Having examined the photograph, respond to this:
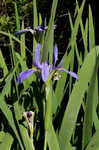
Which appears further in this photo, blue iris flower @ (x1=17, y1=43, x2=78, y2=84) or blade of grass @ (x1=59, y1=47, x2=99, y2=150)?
blade of grass @ (x1=59, y1=47, x2=99, y2=150)

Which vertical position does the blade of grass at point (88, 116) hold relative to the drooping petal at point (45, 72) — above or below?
below

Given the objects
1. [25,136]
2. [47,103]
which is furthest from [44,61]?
[25,136]

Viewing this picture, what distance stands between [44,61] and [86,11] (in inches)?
70.7

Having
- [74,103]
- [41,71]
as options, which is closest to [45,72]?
[41,71]

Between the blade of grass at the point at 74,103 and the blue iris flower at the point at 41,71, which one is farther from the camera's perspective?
the blade of grass at the point at 74,103

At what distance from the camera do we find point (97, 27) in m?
2.56

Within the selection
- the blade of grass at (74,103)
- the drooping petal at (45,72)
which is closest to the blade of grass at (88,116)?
the blade of grass at (74,103)

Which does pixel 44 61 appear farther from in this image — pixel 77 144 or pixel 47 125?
pixel 77 144

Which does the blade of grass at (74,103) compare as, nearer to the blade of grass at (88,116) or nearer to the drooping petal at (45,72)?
the blade of grass at (88,116)

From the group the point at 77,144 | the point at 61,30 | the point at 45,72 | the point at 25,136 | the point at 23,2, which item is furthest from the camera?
the point at 61,30

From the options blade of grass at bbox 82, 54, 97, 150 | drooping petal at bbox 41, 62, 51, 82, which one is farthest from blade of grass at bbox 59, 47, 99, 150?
drooping petal at bbox 41, 62, 51, 82

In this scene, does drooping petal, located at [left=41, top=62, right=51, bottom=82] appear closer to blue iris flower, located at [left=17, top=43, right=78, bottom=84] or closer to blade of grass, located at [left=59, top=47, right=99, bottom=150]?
blue iris flower, located at [left=17, top=43, right=78, bottom=84]

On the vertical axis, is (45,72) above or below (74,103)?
above

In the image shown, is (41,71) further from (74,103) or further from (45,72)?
(74,103)
